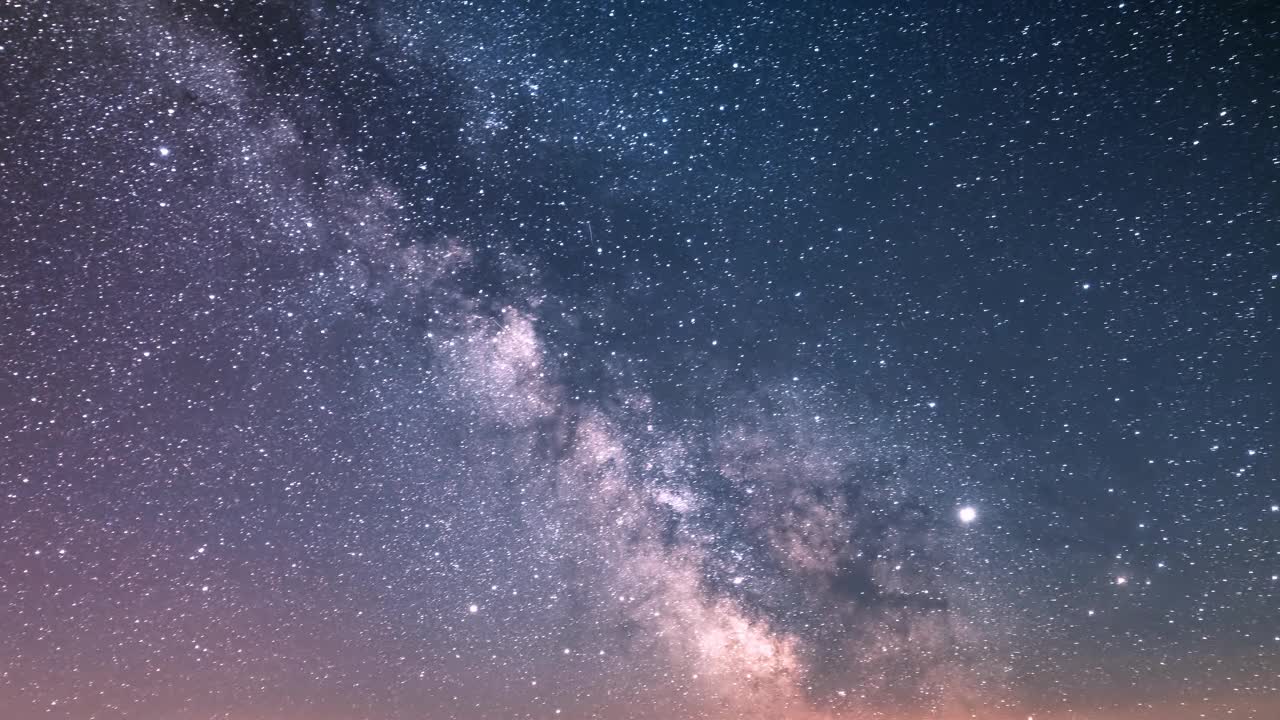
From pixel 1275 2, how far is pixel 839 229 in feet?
9.58

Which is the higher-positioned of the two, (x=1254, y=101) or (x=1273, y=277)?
(x=1254, y=101)

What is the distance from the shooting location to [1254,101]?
4.82m

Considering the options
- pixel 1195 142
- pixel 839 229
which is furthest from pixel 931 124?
pixel 1195 142

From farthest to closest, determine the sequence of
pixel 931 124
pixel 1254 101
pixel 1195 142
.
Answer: pixel 931 124
pixel 1195 142
pixel 1254 101

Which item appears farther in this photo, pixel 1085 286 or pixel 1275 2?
pixel 1085 286

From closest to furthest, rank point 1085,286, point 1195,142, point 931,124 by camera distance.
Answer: point 1195,142 < point 931,124 < point 1085,286

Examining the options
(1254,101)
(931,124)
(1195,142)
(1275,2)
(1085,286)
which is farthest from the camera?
(1085,286)

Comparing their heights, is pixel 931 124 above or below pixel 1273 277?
above

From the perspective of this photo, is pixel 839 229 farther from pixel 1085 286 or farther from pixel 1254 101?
pixel 1254 101

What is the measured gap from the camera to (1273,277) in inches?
212

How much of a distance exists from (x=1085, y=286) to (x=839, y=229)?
201 cm

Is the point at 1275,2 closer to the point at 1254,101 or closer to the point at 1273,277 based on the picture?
the point at 1254,101

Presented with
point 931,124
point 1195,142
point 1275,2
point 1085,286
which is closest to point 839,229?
point 931,124

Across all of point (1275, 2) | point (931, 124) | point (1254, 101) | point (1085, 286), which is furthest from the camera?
point (1085, 286)
